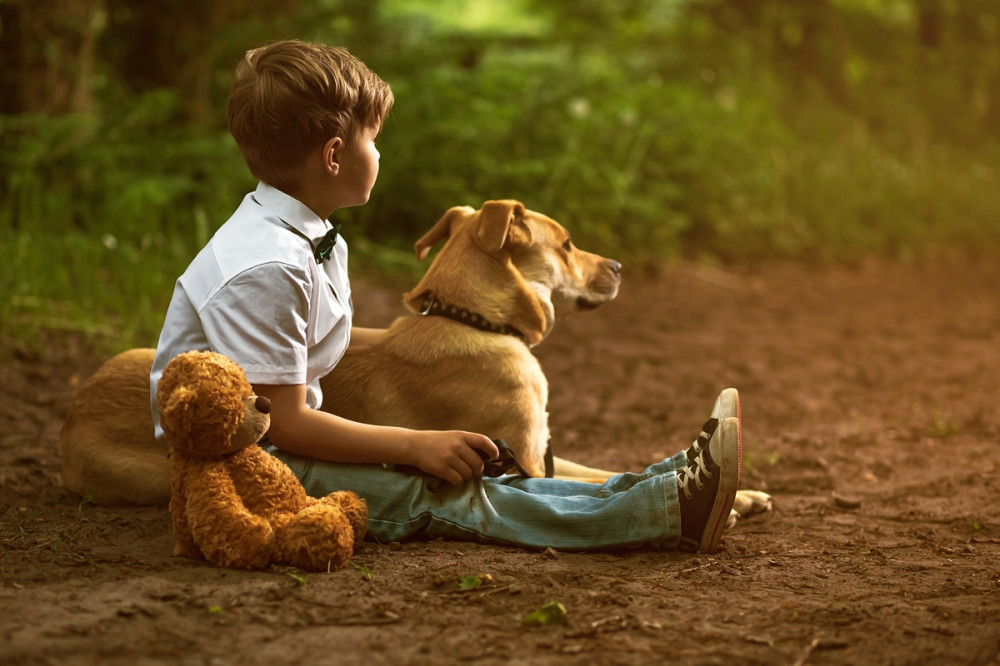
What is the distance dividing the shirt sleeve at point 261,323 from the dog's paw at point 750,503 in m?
1.57

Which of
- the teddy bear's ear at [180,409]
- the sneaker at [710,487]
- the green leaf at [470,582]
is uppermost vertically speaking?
the teddy bear's ear at [180,409]

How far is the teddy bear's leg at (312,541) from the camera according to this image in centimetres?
263

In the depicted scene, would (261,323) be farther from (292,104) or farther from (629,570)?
(629,570)

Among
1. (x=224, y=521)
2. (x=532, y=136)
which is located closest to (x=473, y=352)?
(x=224, y=521)

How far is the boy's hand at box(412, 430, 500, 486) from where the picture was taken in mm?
2945

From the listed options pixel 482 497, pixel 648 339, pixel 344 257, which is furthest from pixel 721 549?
pixel 648 339

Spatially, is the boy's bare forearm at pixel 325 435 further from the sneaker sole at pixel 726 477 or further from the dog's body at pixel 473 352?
the sneaker sole at pixel 726 477

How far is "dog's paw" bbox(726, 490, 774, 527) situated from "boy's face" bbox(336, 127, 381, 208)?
1618mm

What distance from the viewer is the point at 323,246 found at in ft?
9.87

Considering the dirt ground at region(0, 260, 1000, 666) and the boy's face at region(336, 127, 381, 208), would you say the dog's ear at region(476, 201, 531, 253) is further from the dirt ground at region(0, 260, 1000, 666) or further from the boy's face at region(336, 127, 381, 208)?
the dirt ground at region(0, 260, 1000, 666)

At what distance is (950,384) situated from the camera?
5754mm

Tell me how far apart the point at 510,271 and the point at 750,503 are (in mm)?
1145

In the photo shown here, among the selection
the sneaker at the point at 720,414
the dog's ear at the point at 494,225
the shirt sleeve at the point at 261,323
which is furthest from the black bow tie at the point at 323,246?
the sneaker at the point at 720,414

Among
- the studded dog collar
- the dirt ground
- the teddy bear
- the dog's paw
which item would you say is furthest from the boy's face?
the dog's paw
